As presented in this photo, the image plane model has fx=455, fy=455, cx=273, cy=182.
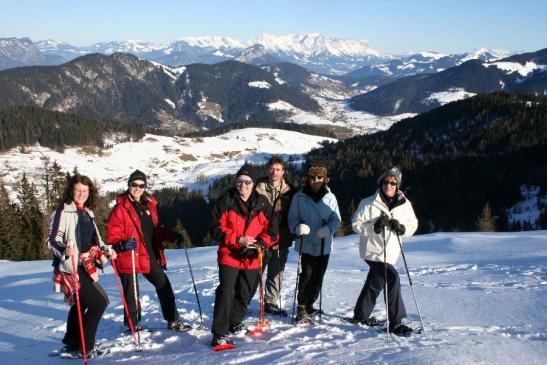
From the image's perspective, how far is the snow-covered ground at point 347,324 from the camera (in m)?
5.97

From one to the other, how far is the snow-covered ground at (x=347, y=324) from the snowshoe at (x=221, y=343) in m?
0.13

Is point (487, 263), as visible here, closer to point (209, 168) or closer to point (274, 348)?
point (274, 348)

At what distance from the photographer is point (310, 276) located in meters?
7.58

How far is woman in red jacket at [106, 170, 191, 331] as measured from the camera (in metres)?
6.84

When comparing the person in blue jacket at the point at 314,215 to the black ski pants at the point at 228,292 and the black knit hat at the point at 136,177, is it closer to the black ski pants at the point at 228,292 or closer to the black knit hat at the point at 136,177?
the black ski pants at the point at 228,292

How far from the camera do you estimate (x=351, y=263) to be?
47.0 feet

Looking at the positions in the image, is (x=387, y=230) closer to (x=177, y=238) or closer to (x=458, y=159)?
(x=177, y=238)

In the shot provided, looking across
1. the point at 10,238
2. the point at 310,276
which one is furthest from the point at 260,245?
the point at 10,238

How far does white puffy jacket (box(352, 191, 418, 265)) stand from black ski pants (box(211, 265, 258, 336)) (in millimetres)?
1747

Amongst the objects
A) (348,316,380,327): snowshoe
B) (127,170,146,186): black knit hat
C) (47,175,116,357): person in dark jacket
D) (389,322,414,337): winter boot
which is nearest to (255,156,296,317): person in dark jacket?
(348,316,380,327): snowshoe

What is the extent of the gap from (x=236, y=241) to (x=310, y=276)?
5.56 feet

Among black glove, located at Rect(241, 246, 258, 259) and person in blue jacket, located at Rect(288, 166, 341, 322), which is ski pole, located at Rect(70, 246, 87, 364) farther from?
person in blue jacket, located at Rect(288, 166, 341, 322)

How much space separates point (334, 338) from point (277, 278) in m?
1.75

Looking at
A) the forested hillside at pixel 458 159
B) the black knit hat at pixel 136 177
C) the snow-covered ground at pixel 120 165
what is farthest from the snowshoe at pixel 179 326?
the snow-covered ground at pixel 120 165
